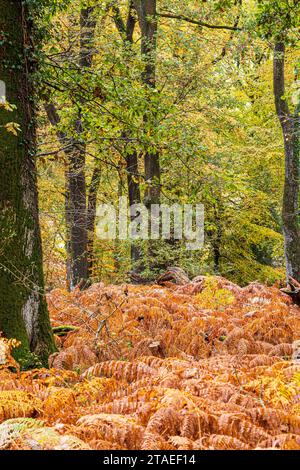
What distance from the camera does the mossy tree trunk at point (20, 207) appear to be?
190 inches

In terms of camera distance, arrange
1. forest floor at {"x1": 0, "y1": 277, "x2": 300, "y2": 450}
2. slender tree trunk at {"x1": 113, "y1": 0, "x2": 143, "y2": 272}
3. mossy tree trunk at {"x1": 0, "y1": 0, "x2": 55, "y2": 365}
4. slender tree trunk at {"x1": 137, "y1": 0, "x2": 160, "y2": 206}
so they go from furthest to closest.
A: slender tree trunk at {"x1": 113, "y1": 0, "x2": 143, "y2": 272} → slender tree trunk at {"x1": 137, "y1": 0, "x2": 160, "y2": 206} → mossy tree trunk at {"x1": 0, "y1": 0, "x2": 55, "y2": 365} → forest floor at {"x1": 0, "y1": 277, "x2": 300, "y2": 450}

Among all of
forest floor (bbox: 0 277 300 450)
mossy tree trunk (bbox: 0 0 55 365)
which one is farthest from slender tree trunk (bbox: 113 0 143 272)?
mossy tree trunk (bbox: 0 0 55 365)

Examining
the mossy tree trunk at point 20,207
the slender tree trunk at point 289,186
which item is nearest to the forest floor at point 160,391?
the mossy tree trunk at point 20,207

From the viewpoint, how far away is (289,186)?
1094 centimetres

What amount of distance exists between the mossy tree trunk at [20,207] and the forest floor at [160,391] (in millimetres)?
444

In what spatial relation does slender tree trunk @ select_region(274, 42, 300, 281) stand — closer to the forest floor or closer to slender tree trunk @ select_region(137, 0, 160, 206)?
slender tree trunk @ select_region(137, 0, 160, 206)

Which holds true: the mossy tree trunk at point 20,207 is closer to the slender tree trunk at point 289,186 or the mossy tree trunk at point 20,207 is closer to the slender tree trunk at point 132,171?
the slender tree trunk at point 132,171

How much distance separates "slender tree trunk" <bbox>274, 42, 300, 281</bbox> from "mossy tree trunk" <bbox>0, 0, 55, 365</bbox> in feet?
22.3

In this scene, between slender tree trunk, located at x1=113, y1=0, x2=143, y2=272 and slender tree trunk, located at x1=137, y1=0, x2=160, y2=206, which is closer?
slender tree trunk, located at x1=137, y1=0, x2=160, y2=206

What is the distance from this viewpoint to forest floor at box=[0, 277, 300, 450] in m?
2.88

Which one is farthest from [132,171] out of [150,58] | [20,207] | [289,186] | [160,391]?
[160,391]

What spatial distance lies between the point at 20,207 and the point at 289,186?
7437mm

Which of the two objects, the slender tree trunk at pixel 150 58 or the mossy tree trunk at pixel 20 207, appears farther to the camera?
the slender tree trunk at pixel 150 58
